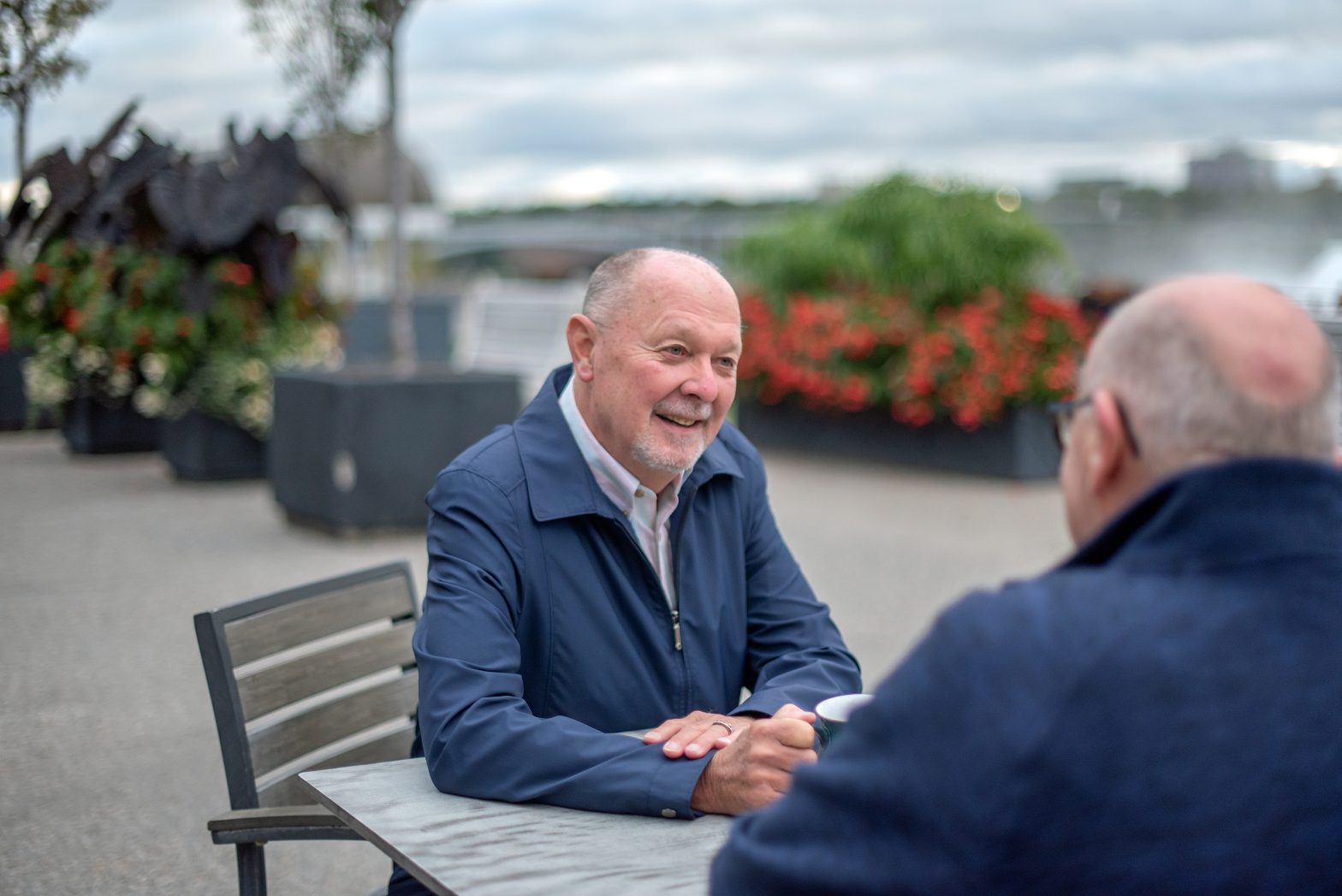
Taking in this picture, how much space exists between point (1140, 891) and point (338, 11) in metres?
7.96

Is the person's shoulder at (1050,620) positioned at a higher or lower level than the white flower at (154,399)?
higher

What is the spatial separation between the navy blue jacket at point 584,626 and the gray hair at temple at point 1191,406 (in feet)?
3.00

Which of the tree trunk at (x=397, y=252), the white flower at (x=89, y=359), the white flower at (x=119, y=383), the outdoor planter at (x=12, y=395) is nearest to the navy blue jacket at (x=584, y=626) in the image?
the tree trunk at (x=397, y=252)

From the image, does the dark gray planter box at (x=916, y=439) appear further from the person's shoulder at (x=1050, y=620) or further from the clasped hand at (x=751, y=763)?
the person's shoulder at (x=1050, y=620)

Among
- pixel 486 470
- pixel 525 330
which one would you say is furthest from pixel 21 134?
pixel 525 330

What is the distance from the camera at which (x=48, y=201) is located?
20.7ft

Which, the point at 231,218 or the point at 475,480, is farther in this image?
the point at 231,218

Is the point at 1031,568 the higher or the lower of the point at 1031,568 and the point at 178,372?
the lower

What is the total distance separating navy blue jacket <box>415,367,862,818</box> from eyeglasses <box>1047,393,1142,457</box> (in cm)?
77

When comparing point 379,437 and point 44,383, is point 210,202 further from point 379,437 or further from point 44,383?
point 379,437

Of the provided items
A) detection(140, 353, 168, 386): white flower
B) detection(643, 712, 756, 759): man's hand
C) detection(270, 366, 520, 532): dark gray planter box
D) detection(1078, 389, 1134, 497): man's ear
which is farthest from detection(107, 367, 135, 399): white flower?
detection(1078, 389, 1134, 497): man's ear

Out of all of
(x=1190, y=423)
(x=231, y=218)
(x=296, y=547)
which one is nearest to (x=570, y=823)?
(x=1190, y=423)

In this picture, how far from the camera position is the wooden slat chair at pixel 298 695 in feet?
7.80

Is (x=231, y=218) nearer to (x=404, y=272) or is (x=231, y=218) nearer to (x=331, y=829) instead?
(x=404, y=272)
